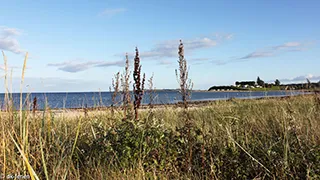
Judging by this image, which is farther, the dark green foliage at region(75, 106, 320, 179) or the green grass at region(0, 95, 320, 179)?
the dark green foliage at region(75, 106, 320, 179)

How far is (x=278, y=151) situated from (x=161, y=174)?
1.67 meters

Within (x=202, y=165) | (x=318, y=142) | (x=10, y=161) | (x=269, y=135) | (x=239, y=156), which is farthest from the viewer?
(x=269, y=135)

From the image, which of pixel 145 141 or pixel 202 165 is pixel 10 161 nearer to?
pixel 145 141

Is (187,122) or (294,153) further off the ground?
(187,122)

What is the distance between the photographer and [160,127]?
4164 millimetres

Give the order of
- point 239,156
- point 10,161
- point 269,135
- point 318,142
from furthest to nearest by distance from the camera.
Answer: point 269,135 → point 318,142 → point 239,156 → point 10,161

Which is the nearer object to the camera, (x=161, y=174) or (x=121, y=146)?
(x=161, y=174)

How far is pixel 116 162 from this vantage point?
373 cm

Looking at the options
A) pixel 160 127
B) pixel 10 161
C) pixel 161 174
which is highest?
pixel 160 127

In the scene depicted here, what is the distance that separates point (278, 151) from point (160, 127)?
1.65m

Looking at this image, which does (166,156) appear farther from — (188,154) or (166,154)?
(188,154)

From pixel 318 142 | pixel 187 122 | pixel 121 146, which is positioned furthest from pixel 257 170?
pixel 121 146

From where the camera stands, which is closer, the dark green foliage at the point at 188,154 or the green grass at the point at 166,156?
the green grass at the point at 166,156

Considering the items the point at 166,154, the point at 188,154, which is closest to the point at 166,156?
the point at 166,154
